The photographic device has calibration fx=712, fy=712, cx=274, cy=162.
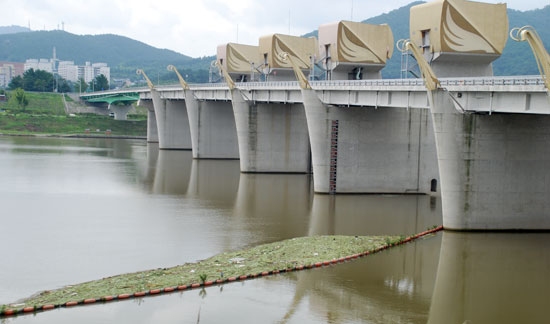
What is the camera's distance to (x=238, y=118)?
244 feet

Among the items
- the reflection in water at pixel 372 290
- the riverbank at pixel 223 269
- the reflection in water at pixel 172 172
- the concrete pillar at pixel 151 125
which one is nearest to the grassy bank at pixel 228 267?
the riverbank at pixel 223 269

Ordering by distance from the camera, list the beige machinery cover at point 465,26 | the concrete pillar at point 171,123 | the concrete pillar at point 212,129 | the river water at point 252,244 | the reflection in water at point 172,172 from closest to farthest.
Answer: the river water at point 252,244 → the beige machinery cover at point 465,26 → the reflection in water at point 172,172 → the concrete pillar at point 212,129 → the concrete pillar at point 171,123

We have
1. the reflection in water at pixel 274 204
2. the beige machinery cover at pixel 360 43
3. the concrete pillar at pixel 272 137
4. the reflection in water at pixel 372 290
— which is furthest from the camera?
the concrete pillar at pixel 272 137

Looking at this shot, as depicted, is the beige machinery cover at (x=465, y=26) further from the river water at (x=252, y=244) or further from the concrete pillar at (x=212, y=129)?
the concrete pillar at (x=212, y=129)

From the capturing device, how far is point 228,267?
3020cm

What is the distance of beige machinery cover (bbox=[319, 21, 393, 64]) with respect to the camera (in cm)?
6694

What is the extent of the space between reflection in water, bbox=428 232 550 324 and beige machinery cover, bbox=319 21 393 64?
3081cm

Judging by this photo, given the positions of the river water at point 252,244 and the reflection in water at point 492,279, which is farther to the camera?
the reflection in water at point 492,279

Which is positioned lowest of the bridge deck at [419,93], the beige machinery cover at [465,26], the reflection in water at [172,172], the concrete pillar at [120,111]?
the reflection in water at [172,172]

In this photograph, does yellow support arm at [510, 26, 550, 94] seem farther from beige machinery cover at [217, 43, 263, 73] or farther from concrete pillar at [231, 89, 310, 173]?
beige machinery cover at [217, 43, 263, 73]

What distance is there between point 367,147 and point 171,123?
57.7 metres

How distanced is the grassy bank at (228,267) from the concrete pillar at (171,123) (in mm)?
74866

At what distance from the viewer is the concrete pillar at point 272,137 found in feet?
240

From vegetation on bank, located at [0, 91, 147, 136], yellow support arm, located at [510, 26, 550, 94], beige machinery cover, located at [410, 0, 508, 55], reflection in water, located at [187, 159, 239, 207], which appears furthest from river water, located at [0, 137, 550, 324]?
vegetation on bank, located at [0, 91, 147, 136]
